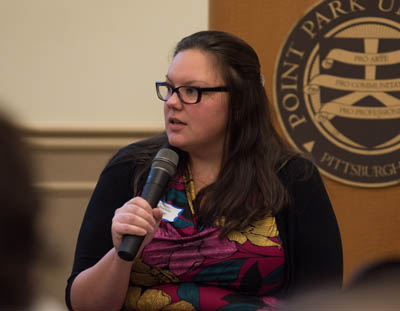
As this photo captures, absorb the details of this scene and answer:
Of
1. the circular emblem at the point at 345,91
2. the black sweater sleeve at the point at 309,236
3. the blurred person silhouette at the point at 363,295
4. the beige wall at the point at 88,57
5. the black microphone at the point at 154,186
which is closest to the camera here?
the blurred person silhouette at the point at 363,295

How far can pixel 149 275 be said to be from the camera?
165cm

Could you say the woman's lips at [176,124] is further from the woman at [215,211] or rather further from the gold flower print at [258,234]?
the gold flower print at [258,234]

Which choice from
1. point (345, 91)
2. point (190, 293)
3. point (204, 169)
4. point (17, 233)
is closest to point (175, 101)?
point (204, 169)

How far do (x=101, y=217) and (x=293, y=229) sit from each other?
20.0 inches

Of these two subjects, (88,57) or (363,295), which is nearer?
(363,295)

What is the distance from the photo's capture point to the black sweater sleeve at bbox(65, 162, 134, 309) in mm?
1707

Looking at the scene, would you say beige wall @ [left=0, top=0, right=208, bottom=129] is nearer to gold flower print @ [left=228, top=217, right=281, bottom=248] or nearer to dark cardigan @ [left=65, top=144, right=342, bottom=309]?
dark cardigan @ [left=65, top=144, right=342, bottom=309]

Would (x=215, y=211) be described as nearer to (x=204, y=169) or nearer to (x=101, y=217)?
(x=204, y=169)

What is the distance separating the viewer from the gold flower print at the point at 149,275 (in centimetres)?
165

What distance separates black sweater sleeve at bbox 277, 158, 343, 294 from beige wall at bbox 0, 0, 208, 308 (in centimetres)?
138

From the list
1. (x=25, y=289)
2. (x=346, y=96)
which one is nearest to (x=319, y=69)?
(x=346, y=96)

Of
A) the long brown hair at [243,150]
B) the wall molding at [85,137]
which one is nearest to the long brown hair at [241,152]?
the long brown hair at [243,150]

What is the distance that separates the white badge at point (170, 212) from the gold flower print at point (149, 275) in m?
0.13

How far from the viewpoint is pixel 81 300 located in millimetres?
1635
